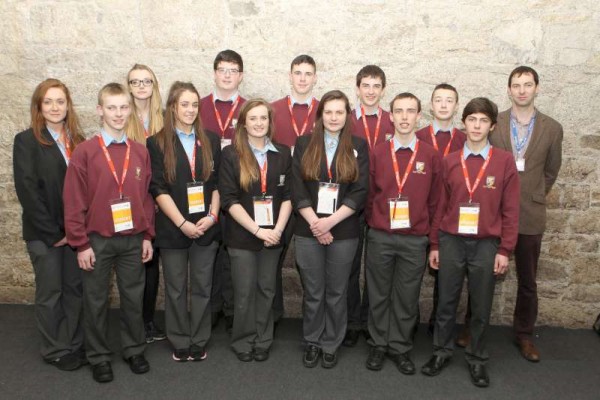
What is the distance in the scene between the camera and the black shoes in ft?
11.5

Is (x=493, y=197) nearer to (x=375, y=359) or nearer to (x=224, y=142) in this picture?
(x=375, y=359)

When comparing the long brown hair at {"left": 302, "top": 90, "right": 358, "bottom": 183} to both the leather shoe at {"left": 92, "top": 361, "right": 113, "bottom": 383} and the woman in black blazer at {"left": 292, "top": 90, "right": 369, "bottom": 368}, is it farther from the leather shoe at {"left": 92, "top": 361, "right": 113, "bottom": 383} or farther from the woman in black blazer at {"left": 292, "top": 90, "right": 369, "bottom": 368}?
the leather shoe at {"left": 92, "top": 361, "right": 113, "bottom": 383}

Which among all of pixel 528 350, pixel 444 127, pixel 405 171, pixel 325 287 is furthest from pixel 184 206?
pixel 528 350

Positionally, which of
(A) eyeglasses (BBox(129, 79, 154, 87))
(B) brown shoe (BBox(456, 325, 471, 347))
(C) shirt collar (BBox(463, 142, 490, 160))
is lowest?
(B) brown shoe (BBox(456, 325, 471, 347))

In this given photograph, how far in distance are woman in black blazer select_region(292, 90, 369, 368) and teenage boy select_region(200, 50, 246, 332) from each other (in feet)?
2.28

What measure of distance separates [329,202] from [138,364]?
5.23ft

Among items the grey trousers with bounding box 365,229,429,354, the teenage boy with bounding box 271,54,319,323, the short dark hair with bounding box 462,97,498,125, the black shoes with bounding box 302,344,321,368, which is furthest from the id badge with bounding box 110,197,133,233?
the short dark hair with bounding box 462,97,498,125

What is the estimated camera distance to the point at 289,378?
132 inches

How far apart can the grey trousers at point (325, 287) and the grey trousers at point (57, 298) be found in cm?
148

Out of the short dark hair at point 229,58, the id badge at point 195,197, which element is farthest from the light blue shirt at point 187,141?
the short dark hair at point 229,58

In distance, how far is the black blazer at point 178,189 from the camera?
3330 millimetres

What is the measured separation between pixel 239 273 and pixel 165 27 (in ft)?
6.89

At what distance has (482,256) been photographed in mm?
3289

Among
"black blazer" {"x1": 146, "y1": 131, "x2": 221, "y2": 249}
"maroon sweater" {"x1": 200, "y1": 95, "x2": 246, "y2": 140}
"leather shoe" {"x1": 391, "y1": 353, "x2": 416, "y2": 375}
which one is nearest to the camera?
"black blazer" {"x1": 146, "y1": 131, "x2": 221, "y2": 249}
